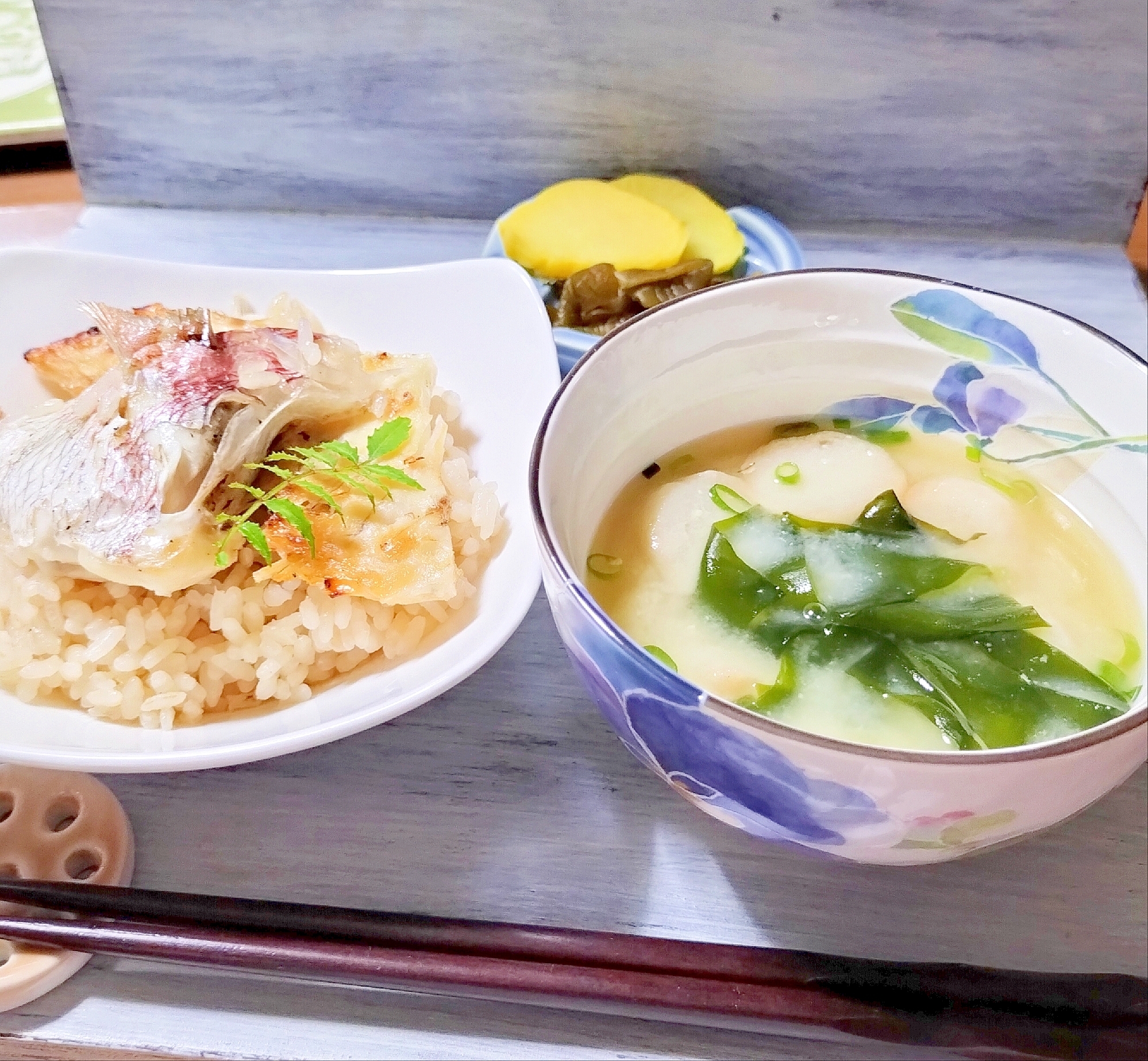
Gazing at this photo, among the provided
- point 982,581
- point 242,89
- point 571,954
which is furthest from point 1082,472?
point 242,89

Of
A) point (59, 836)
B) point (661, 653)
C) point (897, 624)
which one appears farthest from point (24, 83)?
point (897, 624)

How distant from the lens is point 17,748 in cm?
82

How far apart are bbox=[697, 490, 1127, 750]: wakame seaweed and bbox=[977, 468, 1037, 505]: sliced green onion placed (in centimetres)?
12

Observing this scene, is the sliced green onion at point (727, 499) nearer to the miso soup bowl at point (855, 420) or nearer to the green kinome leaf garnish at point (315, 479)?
the miso soup bowl at point (855, 420)

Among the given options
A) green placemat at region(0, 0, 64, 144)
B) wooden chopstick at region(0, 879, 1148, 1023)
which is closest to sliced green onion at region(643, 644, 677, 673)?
wooden chopstick at region(0, 879, 1148, 1023)

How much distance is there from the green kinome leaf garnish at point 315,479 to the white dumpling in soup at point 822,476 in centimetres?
36

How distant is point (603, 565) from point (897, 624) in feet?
0.83

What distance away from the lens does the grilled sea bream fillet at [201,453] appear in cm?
95

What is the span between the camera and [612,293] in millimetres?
1381

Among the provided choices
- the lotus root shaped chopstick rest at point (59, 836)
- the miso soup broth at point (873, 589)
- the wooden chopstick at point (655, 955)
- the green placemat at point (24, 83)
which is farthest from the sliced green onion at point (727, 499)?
the green placemat at point (24, 83)

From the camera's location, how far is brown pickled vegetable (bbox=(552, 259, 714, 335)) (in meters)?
1.37

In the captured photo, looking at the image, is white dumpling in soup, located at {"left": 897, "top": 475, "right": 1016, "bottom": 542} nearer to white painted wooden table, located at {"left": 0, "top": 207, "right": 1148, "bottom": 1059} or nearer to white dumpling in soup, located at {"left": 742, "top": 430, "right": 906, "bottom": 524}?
white dumpling in soup, located at {"left": 742, "top": 430, "right": 906, "bottom": 524}

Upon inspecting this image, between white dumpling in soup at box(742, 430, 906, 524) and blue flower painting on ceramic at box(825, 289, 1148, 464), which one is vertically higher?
blue flower painting on ceramic at box(825, 289, 1148, 464)

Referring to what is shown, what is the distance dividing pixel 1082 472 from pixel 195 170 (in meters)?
1.52
